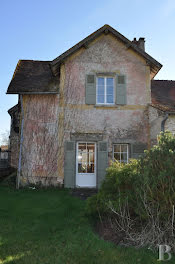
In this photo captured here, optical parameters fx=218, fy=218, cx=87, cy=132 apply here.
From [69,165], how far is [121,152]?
222cm

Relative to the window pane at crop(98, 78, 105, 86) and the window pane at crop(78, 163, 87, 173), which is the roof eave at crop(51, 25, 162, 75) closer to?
the window pane at crop(98, 78, 105, 86)

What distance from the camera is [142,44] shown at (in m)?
12.5

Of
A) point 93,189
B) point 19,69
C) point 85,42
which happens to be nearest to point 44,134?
point 93,189

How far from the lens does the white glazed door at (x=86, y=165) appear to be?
8695 millimetres

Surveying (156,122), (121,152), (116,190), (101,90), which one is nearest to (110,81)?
(101,90)

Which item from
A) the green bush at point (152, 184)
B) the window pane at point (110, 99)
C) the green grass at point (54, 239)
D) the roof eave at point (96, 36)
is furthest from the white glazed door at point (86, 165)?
the green bush at point (152, 184)

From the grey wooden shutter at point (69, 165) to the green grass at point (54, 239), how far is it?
2550 mm

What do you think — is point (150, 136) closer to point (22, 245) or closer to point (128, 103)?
point (128, 103)

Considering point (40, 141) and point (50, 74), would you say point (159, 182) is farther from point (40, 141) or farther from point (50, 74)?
point (50, 74)

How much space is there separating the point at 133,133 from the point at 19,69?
6002mm

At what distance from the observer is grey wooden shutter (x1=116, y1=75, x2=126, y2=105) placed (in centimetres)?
912

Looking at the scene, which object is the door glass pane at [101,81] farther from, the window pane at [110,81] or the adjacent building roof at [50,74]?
the adjacent building roof at [50,74]

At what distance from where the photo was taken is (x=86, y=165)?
8.83 metres

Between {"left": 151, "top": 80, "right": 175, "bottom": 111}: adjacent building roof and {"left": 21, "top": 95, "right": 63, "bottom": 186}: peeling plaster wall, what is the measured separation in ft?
14.1
